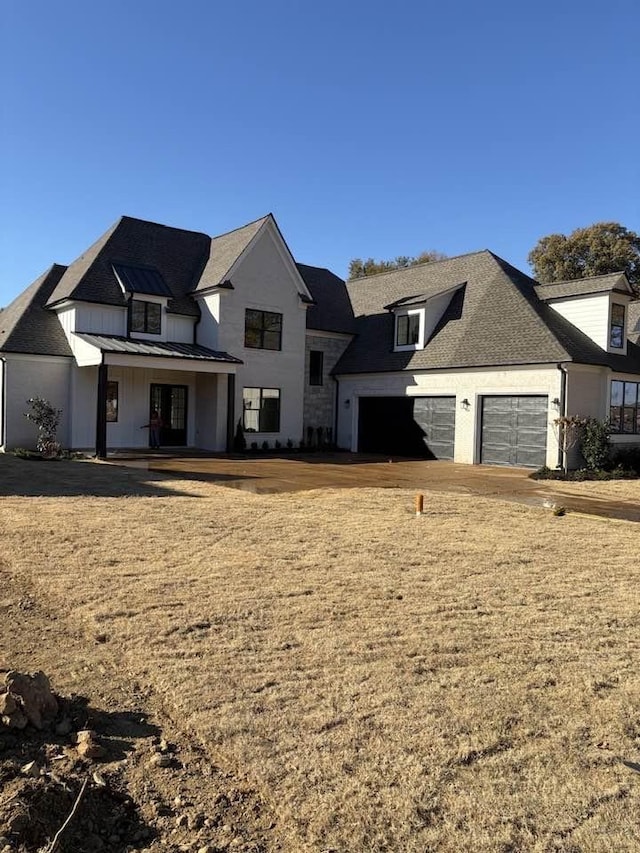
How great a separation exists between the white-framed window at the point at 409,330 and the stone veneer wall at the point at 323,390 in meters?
3.41

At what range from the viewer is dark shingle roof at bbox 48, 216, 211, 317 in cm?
2264

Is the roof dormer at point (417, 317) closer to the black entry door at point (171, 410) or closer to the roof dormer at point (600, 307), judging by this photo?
the roof dormer at point (600, 307)

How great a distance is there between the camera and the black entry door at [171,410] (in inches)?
966

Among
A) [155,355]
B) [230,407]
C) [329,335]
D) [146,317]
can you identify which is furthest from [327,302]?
[155,355]

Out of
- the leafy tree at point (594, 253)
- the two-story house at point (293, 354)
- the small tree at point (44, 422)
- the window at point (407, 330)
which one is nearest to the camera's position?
the small tree at point (44, 422)

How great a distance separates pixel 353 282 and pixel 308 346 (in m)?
6.29

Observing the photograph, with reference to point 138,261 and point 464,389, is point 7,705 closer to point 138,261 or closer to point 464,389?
point 464,389

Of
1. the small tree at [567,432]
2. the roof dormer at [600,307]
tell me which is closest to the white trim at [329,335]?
the roof dormer at [600,307]

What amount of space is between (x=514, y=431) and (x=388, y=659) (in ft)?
57.0

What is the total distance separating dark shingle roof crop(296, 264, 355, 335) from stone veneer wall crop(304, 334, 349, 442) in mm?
561

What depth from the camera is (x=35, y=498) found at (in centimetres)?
1160

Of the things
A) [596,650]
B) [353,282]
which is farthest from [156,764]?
[353,282]

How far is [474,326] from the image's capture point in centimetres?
2339

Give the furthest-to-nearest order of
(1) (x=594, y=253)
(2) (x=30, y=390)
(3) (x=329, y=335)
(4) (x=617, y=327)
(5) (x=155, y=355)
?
1. (1) (x=594, y=253)
2. (3) (x=329, y=335)
3. (4) (x=617, y=327)
4. (2) (x=30, y=390)
5. (5) (x=155, y=355)
